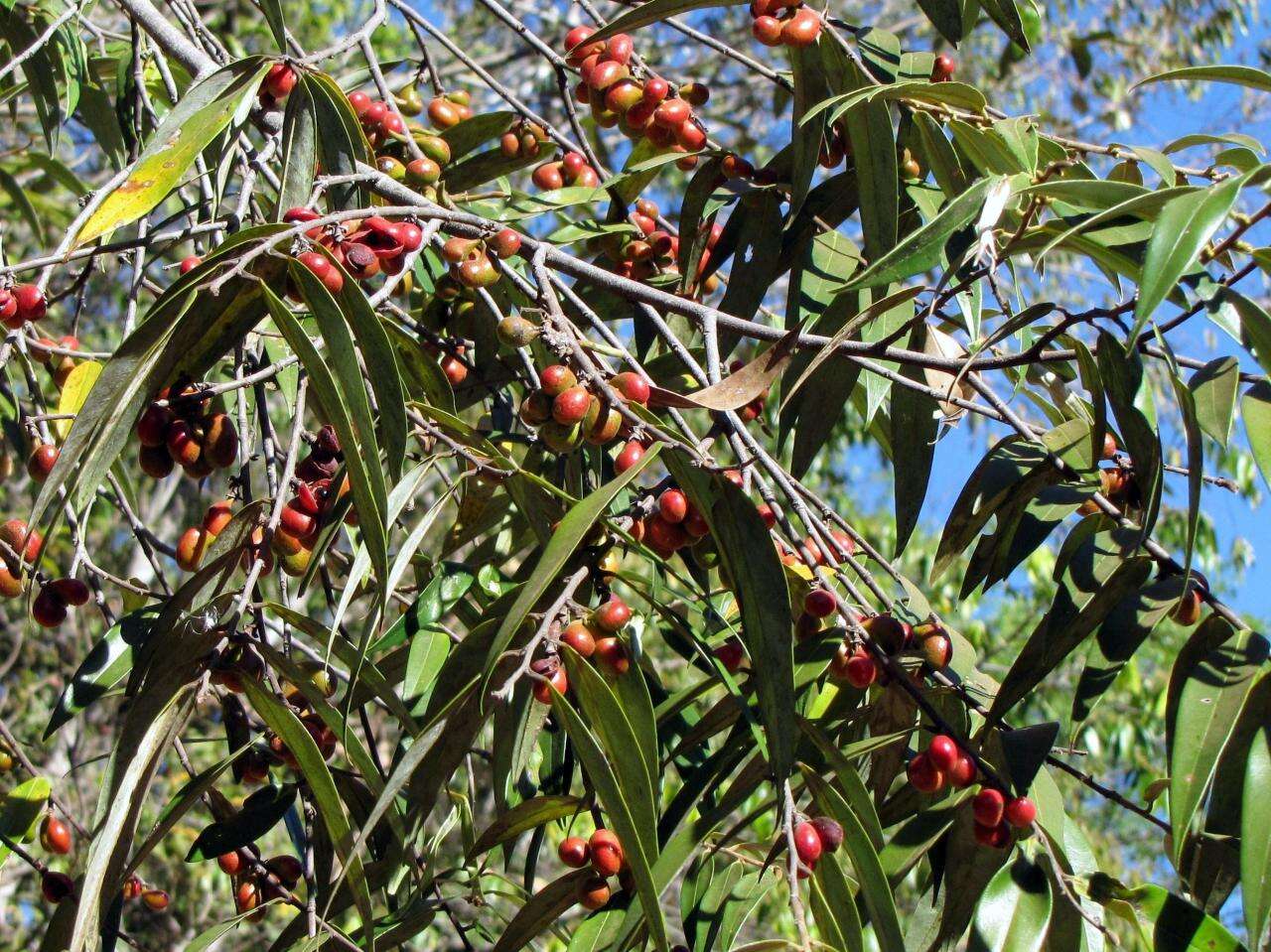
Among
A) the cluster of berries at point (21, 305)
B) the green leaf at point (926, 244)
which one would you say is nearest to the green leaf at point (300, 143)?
the cluster of berries at point (21, 305)

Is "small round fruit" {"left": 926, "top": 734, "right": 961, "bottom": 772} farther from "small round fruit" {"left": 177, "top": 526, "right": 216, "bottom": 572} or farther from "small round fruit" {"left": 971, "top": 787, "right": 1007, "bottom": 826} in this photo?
"small round fruit" {"left": 177, "top": 526, "right": 216, "bottom": 572}

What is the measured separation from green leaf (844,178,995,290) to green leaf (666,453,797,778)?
7.5 inches

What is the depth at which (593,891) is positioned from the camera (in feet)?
3.90

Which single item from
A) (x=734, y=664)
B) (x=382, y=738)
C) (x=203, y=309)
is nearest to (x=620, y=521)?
(x=734, y=664)

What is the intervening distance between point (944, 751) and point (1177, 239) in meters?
0.46

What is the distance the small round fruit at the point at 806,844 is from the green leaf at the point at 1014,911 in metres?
0.15

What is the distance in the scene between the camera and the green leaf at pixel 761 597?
98 cm

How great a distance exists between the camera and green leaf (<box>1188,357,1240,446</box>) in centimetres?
100

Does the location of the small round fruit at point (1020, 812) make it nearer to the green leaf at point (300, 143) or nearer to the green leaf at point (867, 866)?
the green leaf at point (867, 866)

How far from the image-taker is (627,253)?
1.66 metres

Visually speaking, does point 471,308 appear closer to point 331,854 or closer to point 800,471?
point 800,471

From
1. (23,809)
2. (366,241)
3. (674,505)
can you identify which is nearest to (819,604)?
(674,505)


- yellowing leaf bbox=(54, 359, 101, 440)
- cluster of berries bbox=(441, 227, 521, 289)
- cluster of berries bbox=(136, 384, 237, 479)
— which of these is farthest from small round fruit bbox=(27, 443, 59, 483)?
cluster of berries bbox=(441, 227, 521, 289)

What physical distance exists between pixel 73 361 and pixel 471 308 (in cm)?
51
